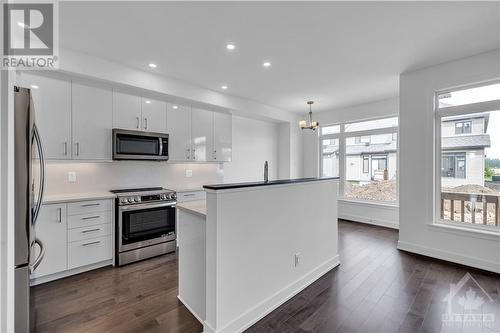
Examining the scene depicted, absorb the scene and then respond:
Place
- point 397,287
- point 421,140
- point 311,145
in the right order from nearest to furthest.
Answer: point 397,287
point 421,140
point 311,145

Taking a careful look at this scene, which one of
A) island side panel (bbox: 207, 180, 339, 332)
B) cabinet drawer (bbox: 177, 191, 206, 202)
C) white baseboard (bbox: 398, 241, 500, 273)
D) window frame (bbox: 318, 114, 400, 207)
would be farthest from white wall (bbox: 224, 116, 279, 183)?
white baseboard (bbox: 398, 241, 500, 273)

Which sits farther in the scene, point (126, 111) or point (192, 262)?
point (126, 111)

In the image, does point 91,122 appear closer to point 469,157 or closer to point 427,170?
point 427,170

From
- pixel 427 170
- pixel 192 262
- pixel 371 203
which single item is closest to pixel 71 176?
pixel 192 262

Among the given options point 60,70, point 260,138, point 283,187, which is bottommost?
point 283,187

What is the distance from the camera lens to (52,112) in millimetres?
2803

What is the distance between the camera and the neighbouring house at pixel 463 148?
3189 mm

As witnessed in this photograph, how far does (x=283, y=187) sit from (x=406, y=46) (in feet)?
7.88

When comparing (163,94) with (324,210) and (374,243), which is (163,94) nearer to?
(324,210)

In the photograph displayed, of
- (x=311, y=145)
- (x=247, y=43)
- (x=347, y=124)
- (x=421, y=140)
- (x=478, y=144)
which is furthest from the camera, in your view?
(x=311, y=145)

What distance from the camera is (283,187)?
7.36 ft

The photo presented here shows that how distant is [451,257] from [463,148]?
1.59 meters

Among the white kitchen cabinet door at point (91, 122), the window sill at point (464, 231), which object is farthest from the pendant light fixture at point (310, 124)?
the white kitchen cabinet door at point (91, 122)

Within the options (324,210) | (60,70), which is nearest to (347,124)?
(324,210)
